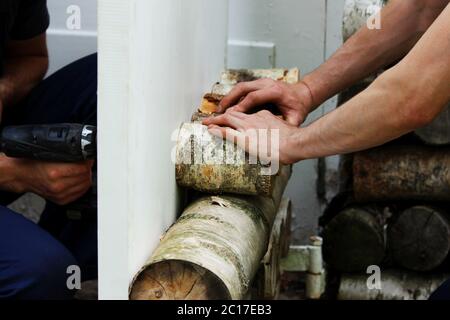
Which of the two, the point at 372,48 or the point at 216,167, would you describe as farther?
the point at 372,48

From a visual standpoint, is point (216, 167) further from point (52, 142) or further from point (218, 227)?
point (52, 142)

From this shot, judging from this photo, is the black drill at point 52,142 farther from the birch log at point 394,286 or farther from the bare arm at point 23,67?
the birch log at point 394,286

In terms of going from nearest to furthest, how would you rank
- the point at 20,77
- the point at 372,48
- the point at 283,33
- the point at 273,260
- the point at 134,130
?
1. the point at 134,130
2. the point at 372,48
3. the point at 273,260
4. the point at 20,77
5. the point at 283,33

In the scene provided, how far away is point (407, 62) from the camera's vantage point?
205 centimetres

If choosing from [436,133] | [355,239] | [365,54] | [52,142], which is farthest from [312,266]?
[52,142]

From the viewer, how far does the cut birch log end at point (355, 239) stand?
121 inches

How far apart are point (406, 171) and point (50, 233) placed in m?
1.18

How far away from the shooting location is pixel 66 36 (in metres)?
3.50

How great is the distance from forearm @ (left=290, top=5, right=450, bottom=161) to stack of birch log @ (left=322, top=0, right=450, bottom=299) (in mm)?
874

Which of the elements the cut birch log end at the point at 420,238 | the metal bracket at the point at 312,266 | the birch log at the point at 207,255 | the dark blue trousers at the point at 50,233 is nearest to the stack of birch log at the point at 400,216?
the cut birch log end at the point at 420,238

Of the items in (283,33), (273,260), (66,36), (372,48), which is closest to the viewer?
(372,48)

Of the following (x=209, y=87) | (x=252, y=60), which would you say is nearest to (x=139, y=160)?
(x=209, y=87)

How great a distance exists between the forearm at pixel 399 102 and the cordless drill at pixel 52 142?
1.83ft

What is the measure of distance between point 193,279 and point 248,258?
271 millimetres
